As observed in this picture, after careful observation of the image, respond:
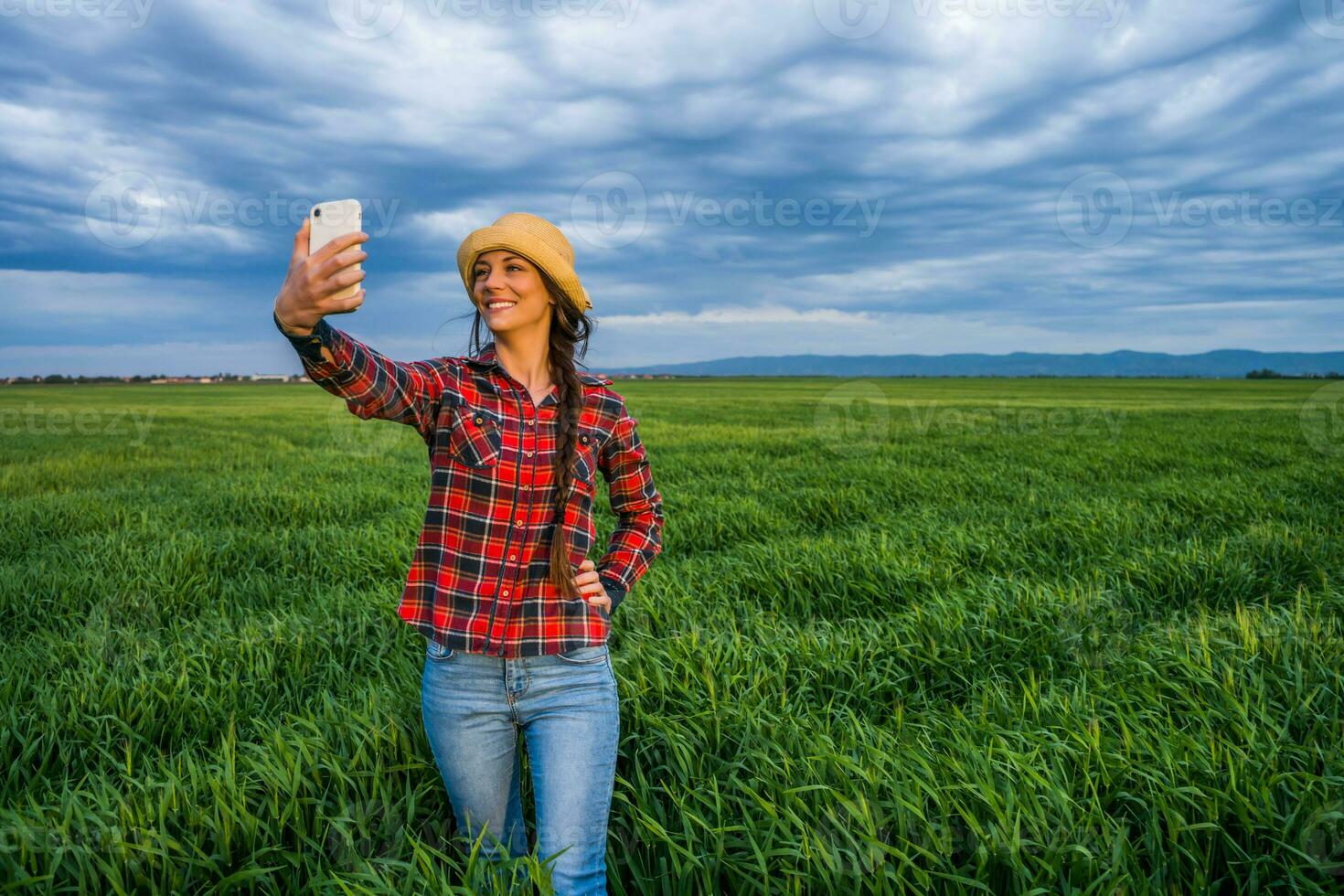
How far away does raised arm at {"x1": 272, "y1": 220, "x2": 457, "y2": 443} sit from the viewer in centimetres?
166

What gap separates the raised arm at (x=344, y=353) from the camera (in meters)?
1.66

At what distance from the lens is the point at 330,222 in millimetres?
1674

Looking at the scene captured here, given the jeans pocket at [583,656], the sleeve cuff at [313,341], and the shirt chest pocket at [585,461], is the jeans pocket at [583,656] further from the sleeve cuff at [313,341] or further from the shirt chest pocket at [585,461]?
the sleeve cuff at [313,341]

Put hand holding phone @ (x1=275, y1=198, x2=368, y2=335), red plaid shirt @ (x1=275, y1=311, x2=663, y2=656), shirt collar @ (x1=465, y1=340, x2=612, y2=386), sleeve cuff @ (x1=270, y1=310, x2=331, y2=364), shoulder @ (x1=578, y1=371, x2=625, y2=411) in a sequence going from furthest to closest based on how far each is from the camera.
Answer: shoulder @ (x1=578, y1=371, x2=625, y2=411), shirt collar @ (x1=465, y1=340, x2=612, y2=386), red plaid shirt @ (x1=275, y1=311, x2=663, y2=656), sleeve cuff @ (x1=270, y1=310, x2=331, y2=364), hand holding phone @ (x1=275, y1=198, x2=368, y2=335)

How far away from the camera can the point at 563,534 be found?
225cm

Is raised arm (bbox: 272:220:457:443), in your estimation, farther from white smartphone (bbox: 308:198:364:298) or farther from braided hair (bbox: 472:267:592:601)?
braided hair (bbox: 472:267:592:601)

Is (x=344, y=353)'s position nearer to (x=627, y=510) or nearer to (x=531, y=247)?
(x=531, y=247)

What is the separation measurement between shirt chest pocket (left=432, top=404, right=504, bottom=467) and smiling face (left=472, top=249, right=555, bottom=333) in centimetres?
28

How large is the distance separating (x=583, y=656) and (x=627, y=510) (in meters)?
0.56

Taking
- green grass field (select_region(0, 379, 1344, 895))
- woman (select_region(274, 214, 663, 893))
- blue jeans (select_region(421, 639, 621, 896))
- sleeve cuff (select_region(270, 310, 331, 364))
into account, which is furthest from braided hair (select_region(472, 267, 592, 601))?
green grass field (select_region(0, 379, 1344, 895))

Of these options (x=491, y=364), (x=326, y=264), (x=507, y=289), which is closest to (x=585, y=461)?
(x=491, y=364)

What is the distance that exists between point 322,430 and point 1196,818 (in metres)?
22.0

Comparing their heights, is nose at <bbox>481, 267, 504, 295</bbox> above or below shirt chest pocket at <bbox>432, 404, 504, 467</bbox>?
above

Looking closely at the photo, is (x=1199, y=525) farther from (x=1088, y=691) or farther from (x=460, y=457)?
(x=460, y=457)
